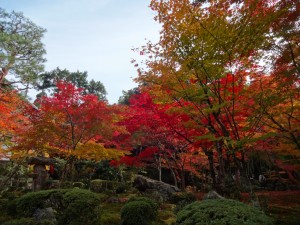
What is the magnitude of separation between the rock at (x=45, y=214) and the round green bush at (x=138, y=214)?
2307 mm

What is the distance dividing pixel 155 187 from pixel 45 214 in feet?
29.4

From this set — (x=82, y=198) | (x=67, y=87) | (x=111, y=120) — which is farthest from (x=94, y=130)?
(x=82, y=198)

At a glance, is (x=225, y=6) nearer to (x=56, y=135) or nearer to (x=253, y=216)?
(x=253, y=216)

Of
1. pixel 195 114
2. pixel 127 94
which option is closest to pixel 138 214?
pixel 195 114

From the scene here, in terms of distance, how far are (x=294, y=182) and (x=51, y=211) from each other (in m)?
19.5

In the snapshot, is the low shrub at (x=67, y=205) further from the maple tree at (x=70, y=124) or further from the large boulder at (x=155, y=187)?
the large boulder at (x=155, y=187)

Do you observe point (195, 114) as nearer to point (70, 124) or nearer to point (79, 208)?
point (79, 208)

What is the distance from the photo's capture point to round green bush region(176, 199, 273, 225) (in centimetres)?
432

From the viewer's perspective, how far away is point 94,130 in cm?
1196

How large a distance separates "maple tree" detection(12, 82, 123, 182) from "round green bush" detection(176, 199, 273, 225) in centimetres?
743

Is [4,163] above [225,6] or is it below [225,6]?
below

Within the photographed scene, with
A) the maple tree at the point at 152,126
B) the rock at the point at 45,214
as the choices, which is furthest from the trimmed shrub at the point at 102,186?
the rock at the point at 45,214

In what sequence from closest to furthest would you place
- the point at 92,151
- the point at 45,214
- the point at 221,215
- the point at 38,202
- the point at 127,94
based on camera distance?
1. the point at 221,215
2. the point at 38,202
3. the point at 45,214
4. the point at 92,151
5. the point at 127,94

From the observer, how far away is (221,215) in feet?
14.8
